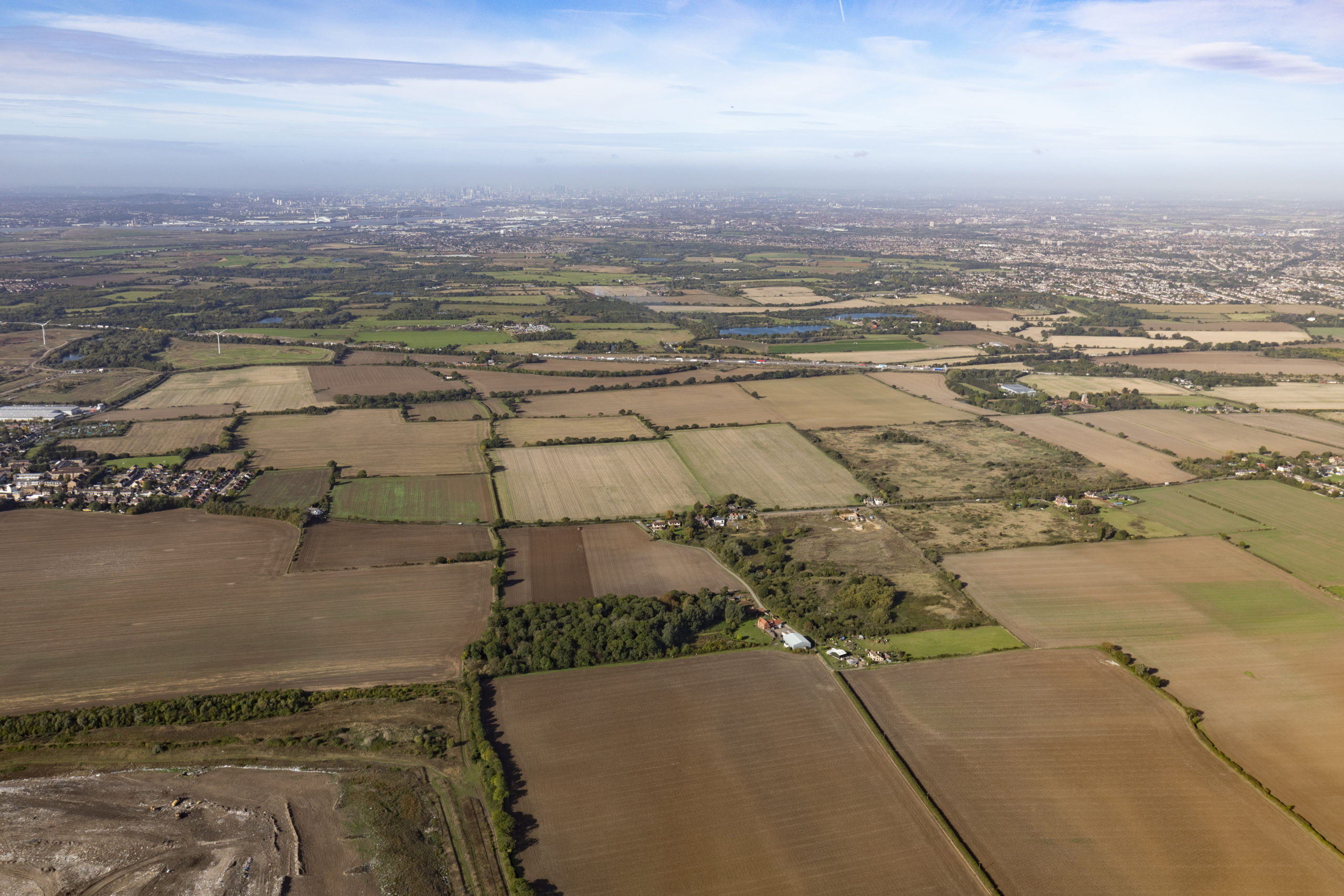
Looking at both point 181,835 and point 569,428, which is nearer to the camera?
point 181,835

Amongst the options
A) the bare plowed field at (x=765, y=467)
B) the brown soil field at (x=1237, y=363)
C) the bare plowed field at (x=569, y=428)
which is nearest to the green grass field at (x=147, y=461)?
the bare plowed field at (x=569, y=428)

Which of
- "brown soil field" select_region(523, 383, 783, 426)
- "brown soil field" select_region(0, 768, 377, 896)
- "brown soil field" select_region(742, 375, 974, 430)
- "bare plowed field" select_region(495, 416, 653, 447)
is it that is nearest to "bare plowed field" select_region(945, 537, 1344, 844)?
"brown soil field" select_region(742, 375, 974, 430)

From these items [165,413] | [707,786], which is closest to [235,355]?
[165,413]

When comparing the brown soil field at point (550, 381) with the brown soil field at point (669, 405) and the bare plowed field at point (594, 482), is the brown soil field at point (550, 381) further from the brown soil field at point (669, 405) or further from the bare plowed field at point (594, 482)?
the bare plowed field at point (594, 482)

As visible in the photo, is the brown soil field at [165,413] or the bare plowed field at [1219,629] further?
the brown soil field at [165,413]

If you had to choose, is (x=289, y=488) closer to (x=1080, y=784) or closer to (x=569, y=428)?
(x=569, y=428)

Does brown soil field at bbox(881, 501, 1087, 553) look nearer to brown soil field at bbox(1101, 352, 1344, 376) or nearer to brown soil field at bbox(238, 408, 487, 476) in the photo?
brown soil field at bbox(238, 408, 487, 476)
